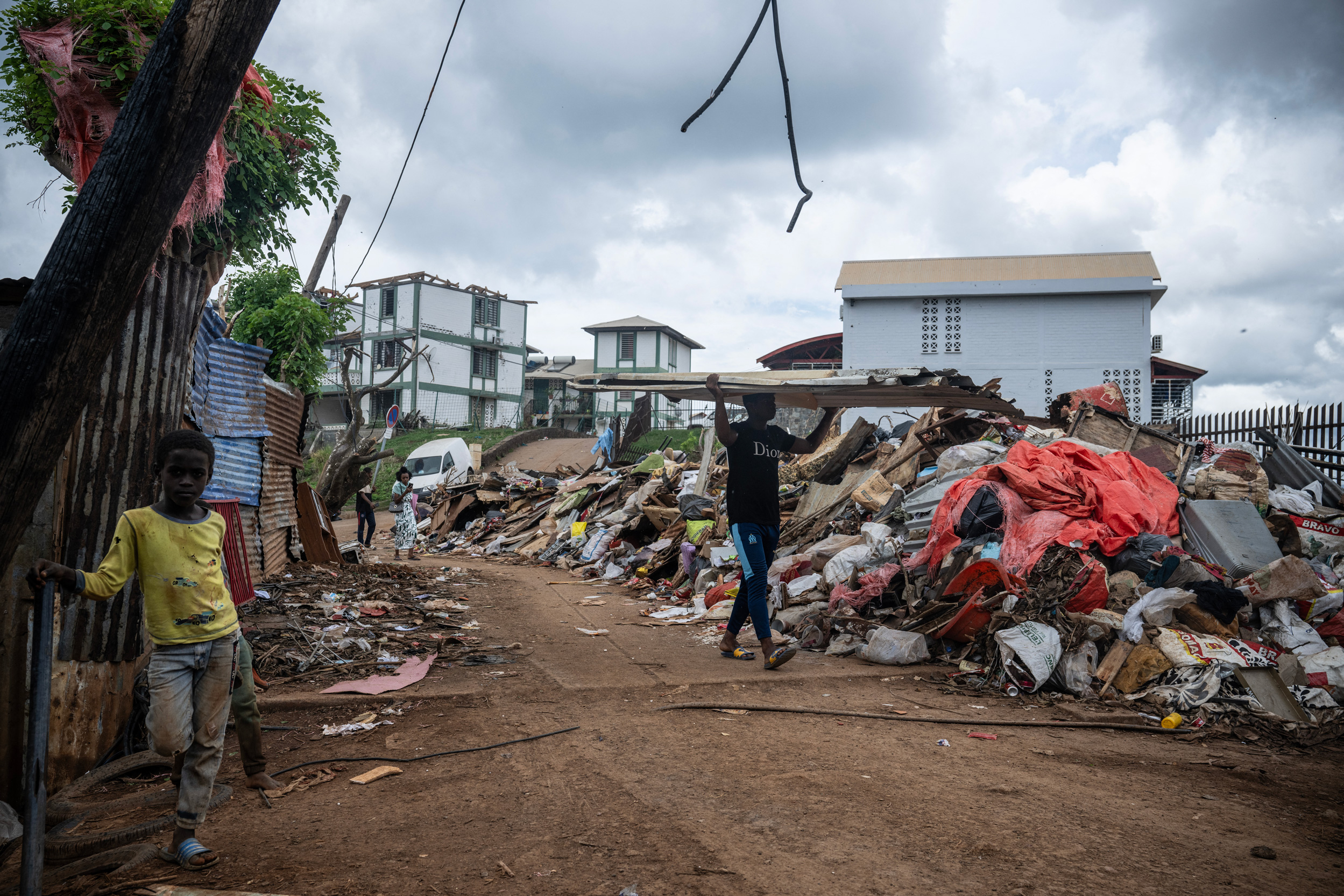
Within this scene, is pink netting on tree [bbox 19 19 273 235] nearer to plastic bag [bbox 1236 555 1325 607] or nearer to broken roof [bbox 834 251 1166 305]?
plastic bag [bbox 1236 555 1325 607]

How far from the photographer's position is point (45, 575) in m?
2.28

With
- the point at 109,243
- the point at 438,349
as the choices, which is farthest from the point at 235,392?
the point at 438,349

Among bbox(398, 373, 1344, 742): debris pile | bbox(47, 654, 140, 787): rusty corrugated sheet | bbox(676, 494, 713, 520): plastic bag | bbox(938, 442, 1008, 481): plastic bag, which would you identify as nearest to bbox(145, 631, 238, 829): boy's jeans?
bbox(47, 654, 140, 787): rusty corrugated sheet

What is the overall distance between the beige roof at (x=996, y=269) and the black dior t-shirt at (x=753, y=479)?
60.7ft

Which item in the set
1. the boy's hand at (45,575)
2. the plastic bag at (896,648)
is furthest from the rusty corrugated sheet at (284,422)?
the plastic bag at (896,648)

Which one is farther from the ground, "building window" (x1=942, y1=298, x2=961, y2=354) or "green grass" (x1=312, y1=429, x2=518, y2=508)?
"building window" (x1=942, y1=298, x2=961, y2=354)

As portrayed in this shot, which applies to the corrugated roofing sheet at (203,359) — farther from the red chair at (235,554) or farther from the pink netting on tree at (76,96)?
the red chair at (235,554)

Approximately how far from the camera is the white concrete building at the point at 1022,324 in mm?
21406

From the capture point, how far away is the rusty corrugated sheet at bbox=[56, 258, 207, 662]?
11.7 ft

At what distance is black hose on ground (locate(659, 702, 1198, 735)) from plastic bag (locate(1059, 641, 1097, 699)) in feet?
1.75

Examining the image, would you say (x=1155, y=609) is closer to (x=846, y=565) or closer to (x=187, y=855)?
(x=846, y=565)

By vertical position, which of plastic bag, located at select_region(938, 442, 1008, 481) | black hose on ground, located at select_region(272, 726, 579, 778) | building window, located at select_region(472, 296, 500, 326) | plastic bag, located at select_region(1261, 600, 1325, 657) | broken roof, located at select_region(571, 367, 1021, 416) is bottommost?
black hose on ground, located at select_region(272, 726, 579, 778)

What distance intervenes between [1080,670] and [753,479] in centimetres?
248

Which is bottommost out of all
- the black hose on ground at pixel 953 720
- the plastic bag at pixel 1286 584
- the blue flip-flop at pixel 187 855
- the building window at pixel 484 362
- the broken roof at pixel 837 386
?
the black hose on ground at pixel 953 720
